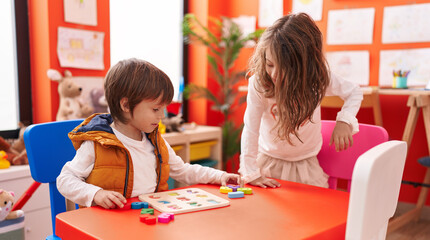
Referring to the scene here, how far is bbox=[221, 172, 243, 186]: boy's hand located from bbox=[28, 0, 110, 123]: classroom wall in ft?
5.27

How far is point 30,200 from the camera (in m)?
1.93

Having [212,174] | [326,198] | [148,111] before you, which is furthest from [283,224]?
[148,111]

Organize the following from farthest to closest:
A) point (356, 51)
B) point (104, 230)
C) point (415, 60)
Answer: point (356, 51) → point (415, 60) → point (104, 230)

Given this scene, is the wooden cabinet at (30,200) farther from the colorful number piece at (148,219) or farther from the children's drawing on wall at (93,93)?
the colorful number piece at (148,219)

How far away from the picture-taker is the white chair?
0.56 meters

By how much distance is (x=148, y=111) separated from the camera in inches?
43.8

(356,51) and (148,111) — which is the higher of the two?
(356,51)

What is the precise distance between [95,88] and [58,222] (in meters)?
1.88

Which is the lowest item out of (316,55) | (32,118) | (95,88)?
(32,118)

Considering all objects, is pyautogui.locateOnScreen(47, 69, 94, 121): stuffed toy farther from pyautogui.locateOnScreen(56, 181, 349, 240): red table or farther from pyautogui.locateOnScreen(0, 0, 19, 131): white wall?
pyautogui.locateOnScreen(56, 181, 349, 240): red table

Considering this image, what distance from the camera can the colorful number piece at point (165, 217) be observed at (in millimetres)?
790

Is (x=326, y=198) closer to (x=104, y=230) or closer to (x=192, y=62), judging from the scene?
(x=104, y=230)

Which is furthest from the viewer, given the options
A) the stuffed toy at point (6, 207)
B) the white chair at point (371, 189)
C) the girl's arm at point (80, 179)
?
the stuffed toy at point (6, 207)

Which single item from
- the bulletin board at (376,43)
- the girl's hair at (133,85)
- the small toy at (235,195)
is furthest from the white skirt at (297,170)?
the bulletin board at (376,43)
